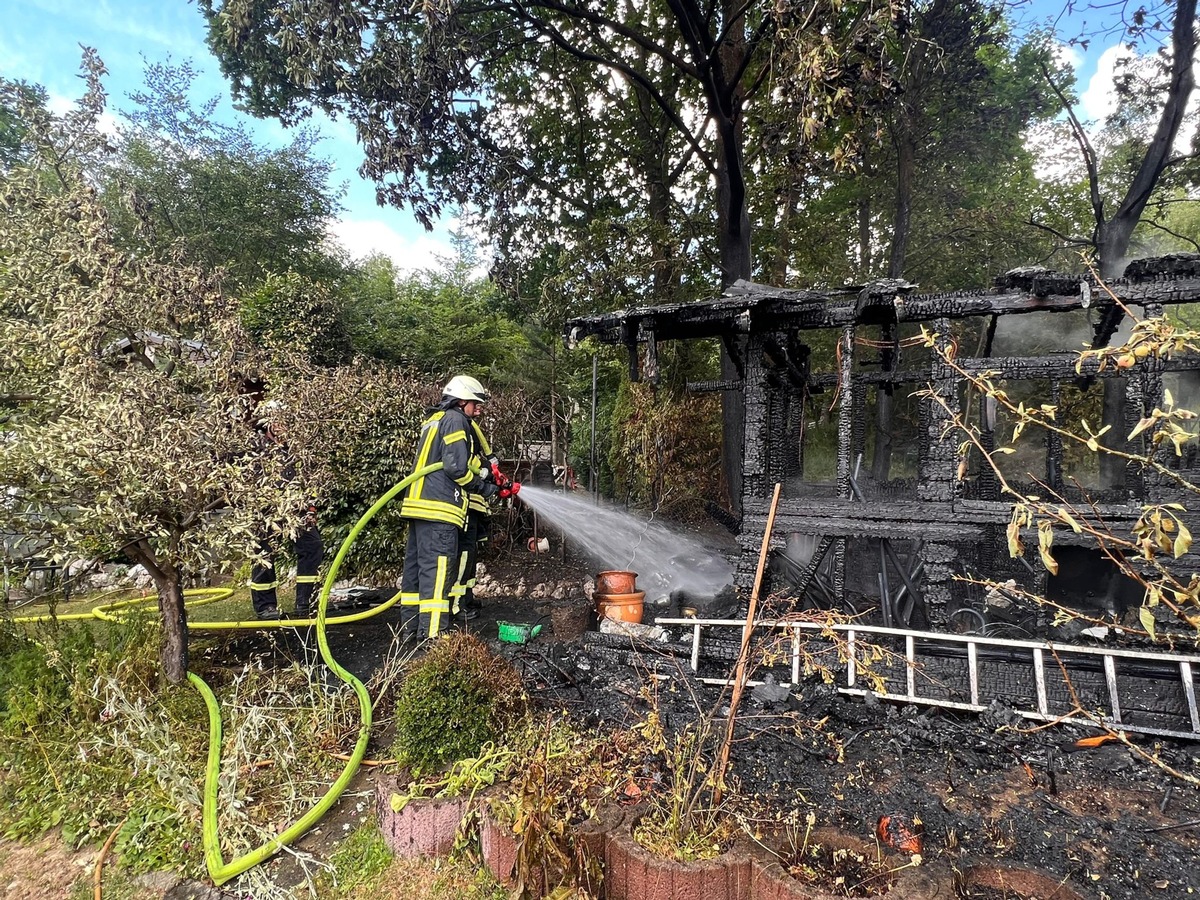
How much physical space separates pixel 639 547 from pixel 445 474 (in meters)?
4.85

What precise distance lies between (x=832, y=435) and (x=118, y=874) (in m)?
18.7

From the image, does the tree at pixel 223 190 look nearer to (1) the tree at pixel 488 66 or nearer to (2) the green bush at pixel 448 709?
(1) the tree at pixel 488 66

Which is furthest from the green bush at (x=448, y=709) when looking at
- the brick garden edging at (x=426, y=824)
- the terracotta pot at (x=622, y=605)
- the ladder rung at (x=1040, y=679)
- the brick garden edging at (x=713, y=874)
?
the ladder rung at (x=1040, y=679)

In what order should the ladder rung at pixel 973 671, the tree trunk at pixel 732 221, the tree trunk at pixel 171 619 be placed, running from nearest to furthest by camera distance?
the ladder rung at pixel 973 671 → the tree trunk at pixel 171 619 → the tree trunk at pixel 732 221

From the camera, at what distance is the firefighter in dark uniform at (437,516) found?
5.02 meters

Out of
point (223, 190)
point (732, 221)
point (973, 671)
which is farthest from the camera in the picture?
point (223, 190)

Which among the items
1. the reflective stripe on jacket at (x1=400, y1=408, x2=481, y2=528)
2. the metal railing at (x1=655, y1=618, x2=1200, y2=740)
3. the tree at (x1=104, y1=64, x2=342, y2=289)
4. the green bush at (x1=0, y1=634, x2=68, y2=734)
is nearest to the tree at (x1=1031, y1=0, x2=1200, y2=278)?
the metal railing at (x1=655, y1=618, x2=1200, y2=740)

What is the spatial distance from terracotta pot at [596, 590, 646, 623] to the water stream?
6.55 feet

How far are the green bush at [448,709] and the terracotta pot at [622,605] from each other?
7.19 feet

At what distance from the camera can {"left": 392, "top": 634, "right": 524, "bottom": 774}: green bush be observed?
300 centimetres

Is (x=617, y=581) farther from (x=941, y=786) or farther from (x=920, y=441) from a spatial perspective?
(x=920, y=441)

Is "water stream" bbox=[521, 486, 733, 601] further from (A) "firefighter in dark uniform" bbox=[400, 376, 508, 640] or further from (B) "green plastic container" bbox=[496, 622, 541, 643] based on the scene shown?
(B) "green plastic container" bbox=[496, 622, 541, 643]

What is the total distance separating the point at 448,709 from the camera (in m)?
3.07

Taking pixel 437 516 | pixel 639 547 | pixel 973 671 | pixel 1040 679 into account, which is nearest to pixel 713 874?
pixel 973 671
